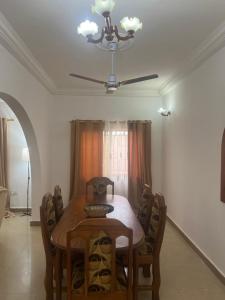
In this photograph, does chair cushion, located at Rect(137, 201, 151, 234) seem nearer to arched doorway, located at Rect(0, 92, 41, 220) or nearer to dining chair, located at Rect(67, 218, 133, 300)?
dining chair, located at Rect(67, 218, 133, 300)

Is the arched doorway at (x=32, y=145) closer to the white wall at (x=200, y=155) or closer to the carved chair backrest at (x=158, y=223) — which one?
the carved chair backrest at (x=158, y=223)

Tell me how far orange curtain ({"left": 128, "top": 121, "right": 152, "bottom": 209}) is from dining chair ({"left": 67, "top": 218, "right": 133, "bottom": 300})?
13.4ft

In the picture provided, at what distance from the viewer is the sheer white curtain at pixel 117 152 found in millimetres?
6363

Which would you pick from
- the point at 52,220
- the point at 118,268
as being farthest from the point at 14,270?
the point at 118,268

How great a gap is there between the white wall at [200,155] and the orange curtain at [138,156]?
2.78 feet

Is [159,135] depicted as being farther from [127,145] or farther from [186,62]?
[186,62]

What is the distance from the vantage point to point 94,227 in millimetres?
2045

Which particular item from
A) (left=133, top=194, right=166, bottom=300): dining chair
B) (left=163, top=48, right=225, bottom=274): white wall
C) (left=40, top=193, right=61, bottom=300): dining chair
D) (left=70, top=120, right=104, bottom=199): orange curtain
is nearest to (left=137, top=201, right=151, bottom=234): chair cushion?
(left=133, top=194, right=166, bottom=300): dining chair

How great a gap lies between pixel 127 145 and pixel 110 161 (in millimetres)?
519

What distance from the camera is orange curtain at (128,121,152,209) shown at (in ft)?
20.8

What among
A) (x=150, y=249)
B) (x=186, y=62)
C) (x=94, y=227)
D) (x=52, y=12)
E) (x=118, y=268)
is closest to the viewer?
(x=94, y=227)

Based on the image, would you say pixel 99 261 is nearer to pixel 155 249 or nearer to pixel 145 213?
pixel 155 249

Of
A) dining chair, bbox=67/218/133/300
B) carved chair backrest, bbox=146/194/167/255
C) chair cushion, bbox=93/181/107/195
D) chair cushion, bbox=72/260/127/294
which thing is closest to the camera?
dining chair, bbox=67/218/133/300

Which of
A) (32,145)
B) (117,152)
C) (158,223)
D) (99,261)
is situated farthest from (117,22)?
(117,152)
